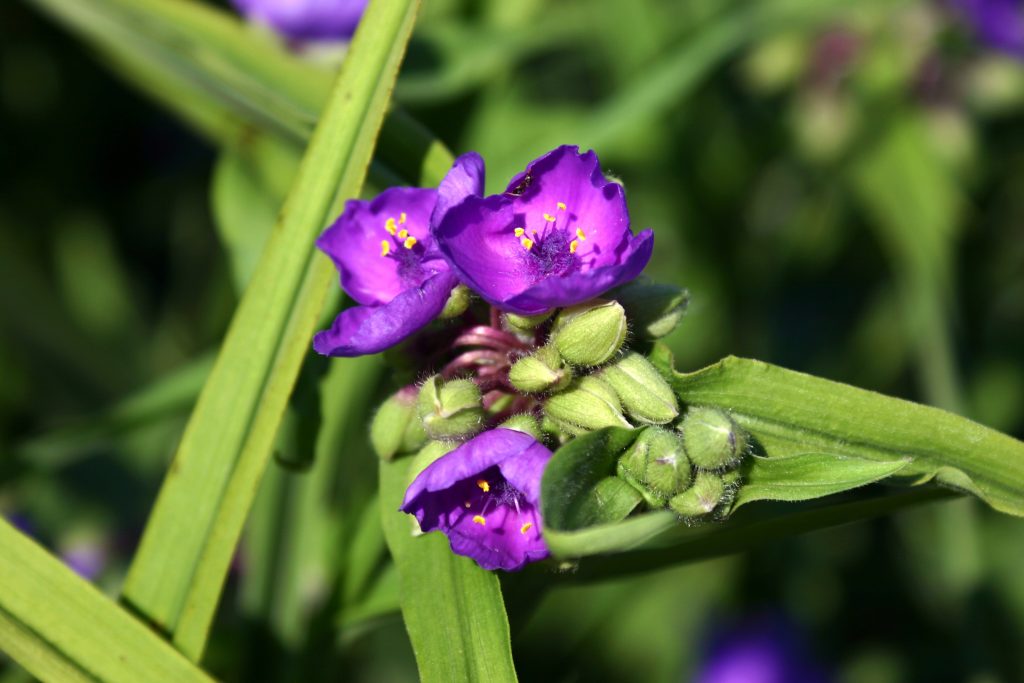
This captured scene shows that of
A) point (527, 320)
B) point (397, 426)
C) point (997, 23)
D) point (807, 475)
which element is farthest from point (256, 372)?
point (997, 23)

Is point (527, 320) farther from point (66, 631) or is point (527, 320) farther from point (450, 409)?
point (66, 631)

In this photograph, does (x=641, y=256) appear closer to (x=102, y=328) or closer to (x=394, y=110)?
(x=394, y=110)

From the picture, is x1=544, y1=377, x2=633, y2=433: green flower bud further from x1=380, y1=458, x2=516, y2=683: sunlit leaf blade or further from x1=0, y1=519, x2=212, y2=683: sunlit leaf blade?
x1=0, y1=519, x2=212, y2=683: sunlit leaf blade

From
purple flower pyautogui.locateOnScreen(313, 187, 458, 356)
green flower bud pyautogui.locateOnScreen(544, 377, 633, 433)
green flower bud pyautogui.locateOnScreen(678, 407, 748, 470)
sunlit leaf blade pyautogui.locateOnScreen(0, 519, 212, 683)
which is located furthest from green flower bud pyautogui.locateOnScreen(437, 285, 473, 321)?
sunlit leaf blade pyautogui.locateOnScreen(0, 519, 212, 683)

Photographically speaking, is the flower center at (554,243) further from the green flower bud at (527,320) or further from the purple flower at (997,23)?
the purple flower at (997,23)

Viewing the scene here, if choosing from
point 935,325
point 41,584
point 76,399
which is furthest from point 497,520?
point 76,399
